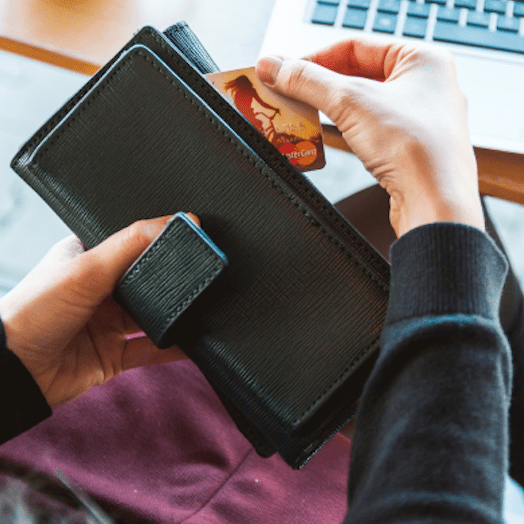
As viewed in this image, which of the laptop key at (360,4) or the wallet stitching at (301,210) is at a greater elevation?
the laptop key at (360,4)

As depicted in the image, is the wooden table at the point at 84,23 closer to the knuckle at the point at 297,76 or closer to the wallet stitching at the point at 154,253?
the knuckle at the point at 297,76

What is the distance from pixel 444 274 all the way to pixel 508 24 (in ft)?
1.65

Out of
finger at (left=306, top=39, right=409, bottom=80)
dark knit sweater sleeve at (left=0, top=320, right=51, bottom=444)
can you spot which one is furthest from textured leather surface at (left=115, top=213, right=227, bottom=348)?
finger at (left=306, top=39, right=409, bottom=80)

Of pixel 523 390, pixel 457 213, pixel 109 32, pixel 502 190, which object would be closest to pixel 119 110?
pixel 109 32

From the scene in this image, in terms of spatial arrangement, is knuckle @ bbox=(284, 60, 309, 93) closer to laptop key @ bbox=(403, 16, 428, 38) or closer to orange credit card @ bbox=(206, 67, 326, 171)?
orange credit card @ bbox=(206, 67, 326, 171)

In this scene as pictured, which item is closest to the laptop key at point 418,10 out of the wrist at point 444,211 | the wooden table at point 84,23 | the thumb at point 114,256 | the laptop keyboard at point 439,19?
the laptop keyboard at point 439,19

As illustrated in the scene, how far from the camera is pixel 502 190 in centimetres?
65

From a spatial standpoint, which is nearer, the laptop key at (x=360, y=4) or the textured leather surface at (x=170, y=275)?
the textured leather surface at (x=170, y=275)

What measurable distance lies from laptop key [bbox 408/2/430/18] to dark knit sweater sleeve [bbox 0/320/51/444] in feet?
2.36

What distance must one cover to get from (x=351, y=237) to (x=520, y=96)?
0.38 meters

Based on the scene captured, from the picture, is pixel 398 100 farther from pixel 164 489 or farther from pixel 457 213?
pixel 164 489

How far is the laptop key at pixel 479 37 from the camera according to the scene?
691mm

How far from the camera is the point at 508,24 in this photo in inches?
27.6

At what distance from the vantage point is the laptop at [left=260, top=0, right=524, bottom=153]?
26.6 inches
